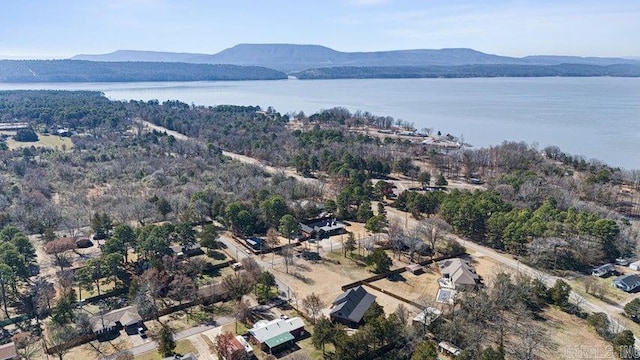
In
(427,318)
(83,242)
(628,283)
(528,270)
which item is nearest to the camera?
(427,318)

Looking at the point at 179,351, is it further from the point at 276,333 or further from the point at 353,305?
the point at 353,305

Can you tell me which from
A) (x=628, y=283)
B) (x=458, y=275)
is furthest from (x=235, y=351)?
(x=628, y=283)

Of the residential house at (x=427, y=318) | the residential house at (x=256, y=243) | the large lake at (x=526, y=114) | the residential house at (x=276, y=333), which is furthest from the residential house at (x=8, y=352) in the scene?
the large lake at (x=526, y=114)

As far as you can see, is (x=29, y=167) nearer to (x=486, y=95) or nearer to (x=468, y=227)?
(x=468, y=227)

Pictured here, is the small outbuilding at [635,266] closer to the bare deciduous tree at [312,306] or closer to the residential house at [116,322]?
the bare deciduous tree at [312,306]

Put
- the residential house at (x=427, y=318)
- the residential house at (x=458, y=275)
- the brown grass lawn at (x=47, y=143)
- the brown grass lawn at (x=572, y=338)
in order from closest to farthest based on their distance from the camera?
the brown grass lawn at (x=572, y=338), the residential house at (x=427, y=318), the residential house at (x=458, y=275), the brown grass lawn at (x=47, y=143)

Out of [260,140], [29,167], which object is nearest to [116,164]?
[29,167]
